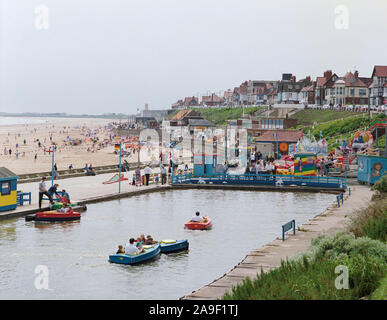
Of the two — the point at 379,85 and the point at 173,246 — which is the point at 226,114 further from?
the point at 173,246

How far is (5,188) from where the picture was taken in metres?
29.0

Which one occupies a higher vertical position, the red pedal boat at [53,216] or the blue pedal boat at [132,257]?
the red pedal boat at [53,216]

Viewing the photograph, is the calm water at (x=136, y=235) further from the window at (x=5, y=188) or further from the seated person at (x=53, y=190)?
the seated person at (x=53, y=190)

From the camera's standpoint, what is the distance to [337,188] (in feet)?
136

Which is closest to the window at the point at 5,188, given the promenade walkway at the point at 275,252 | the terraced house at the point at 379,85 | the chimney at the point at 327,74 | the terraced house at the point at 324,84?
the promenade walkway at the point at 275,252

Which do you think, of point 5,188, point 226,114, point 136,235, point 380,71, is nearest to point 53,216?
point 5,188

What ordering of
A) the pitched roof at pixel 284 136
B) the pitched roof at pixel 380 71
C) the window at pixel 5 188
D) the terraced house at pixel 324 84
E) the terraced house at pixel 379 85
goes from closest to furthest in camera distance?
the window at pixel 5 188
the pitched roof at pixel 284 136
the terraced house at pixel 379 85
the pitched roof at pixel 380 71
the terraced house at pixel 324 84

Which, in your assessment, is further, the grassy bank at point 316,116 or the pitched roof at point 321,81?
the pitched roof at point 321,81

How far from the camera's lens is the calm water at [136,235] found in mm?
17688

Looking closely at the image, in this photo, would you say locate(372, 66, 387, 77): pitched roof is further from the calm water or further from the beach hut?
the beach hut

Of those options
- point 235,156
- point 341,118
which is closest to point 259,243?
point 235,156

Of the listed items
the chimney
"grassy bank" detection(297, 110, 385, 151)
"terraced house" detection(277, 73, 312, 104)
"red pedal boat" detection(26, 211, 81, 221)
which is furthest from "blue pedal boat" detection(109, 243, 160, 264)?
"terraced house" detection(277, 73, 312, 104)

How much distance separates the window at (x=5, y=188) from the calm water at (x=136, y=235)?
1.76 meters

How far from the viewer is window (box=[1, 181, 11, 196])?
28873mm
